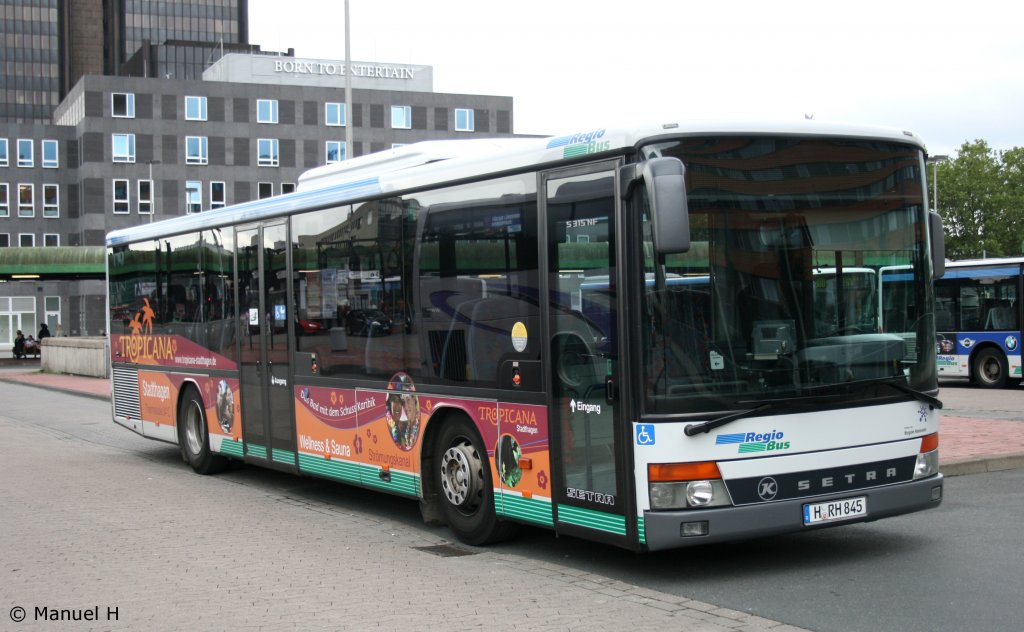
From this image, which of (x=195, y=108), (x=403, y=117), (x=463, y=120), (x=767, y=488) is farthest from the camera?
(x=463, y=120)

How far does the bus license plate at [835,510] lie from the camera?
7.54 m

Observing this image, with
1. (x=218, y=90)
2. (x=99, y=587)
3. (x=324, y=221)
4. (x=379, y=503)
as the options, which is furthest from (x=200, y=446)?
(x=218, y=90)

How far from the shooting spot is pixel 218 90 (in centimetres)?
8394

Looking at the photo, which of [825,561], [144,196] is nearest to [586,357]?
[825,561]

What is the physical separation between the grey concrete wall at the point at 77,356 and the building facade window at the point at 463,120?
46226 millimetres

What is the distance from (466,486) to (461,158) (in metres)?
2.57

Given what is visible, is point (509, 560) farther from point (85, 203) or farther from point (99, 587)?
point (85, 203)

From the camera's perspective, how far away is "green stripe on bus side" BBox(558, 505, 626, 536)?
24.8 feet

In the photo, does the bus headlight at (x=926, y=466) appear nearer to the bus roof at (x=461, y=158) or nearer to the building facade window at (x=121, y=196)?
the bus roof at (x=461, y=158)

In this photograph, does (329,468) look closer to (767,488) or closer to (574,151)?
(574,151)

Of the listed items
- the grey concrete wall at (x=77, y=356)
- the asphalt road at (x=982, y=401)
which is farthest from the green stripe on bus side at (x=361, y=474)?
the grey concrete wall at (x=77, y=356)

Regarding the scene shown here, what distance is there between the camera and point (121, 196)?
274 ft

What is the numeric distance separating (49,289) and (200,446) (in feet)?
262

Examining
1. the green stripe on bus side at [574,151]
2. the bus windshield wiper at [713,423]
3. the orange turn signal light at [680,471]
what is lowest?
the orange turn signal light at [680,471]
